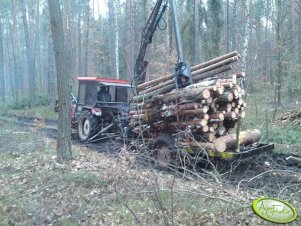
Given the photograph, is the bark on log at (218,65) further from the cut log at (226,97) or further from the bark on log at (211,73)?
the cut log at (226,97)

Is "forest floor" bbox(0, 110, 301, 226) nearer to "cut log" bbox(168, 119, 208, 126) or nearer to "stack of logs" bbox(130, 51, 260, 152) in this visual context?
"stack of logs" bbox(130, 51, 260, 152)

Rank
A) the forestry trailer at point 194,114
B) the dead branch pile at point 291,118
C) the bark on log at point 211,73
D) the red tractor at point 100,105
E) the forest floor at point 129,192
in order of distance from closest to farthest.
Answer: the forest floor at point 129,192, the forestry trailer at point 194,114, the bark on log at point 211,73, the red tractor at point 100,105, the dead branch pile at point 291,118

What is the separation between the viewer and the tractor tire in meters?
11.6

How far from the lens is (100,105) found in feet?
38.2

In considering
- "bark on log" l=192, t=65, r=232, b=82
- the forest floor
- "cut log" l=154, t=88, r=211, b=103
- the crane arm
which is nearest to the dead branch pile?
the forest floor

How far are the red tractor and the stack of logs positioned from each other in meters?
2.81

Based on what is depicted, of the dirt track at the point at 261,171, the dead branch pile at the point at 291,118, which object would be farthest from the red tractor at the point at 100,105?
the dead branch pile at the point at 291,118

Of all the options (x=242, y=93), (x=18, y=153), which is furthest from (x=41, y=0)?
(x=242, y=93)

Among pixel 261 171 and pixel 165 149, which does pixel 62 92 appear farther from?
pixel 261 171

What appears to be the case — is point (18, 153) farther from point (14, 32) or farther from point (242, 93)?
point (14, 32)

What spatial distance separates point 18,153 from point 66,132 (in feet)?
7.58

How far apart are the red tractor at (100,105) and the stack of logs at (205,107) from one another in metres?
2.81

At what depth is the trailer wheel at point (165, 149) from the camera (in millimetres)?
8047

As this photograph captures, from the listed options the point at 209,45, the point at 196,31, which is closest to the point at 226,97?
the point at 196,31
